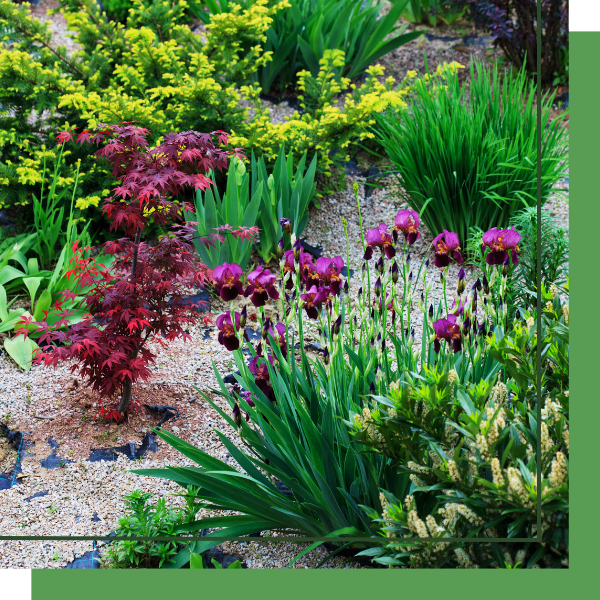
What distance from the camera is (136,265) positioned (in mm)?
2900

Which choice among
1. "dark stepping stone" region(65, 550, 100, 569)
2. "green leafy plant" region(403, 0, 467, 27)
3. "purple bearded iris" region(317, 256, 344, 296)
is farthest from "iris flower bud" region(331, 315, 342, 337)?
"green leafy plant" region(403, 0, 467, 27)

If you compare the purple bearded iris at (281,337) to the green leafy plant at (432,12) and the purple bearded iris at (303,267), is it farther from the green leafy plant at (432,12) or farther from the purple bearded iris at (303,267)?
the green leafy plant at (432,12)

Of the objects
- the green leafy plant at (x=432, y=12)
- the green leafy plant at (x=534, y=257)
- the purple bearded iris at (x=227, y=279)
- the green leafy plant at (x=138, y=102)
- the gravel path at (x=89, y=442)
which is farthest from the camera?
the green leafy plant at (x=432, y=12)

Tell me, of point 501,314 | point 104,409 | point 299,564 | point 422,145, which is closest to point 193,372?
point 104,409

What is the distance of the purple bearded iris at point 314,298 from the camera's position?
229cm

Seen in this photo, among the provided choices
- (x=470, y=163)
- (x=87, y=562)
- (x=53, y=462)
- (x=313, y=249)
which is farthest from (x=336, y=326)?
(x=470, y=163)

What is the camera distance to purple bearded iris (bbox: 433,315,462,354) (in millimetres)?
2268

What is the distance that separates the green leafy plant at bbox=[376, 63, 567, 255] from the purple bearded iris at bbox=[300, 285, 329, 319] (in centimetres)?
195

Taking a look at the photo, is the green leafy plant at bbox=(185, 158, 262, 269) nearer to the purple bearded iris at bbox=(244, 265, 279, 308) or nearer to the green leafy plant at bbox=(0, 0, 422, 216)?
the green leafy plant at bbox=(0, 0, 422, 216)

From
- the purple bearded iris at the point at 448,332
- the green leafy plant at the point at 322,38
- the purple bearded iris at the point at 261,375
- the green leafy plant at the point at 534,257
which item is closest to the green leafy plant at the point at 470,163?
the green leafy plant at the point at 534,257

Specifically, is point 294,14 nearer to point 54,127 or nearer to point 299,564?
point 54,127

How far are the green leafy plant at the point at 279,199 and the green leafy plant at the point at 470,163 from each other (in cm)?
75

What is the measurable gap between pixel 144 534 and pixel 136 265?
122cm

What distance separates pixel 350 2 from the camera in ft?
18.1
